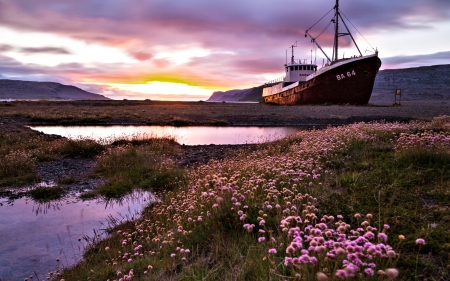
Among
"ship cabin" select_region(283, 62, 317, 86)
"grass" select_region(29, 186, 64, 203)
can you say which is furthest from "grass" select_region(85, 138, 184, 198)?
"ship cabin" select_region(283, 62, 317, 86)

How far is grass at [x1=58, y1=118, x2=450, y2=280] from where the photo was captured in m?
3.00

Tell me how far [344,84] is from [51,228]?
46.0 meters

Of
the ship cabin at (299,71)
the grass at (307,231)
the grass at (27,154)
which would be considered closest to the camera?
the grass at (307,231)

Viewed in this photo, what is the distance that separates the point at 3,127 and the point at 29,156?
10.6m

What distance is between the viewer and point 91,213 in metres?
8.10

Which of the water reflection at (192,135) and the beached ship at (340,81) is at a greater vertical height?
the beached ship at (340,81)

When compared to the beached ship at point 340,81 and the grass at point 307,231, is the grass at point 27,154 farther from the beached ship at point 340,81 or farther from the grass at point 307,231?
the beached ship at point 340,81

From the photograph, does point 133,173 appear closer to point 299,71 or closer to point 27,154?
point 27,154

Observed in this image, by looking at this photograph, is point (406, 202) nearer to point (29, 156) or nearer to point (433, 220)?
point (433, 220)

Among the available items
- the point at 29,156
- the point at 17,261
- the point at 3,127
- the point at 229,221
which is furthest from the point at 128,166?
the point at 3,127

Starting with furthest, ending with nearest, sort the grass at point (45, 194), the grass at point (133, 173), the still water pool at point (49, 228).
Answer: the grass at point (133, 173) < the grass at point (45, 194) < the still water pool at point (49, 228)

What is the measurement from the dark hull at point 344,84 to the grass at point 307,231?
41.2 metres

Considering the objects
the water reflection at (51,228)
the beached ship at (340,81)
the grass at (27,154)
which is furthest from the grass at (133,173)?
the beached ship at (340,81)

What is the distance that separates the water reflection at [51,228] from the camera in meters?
5.44
